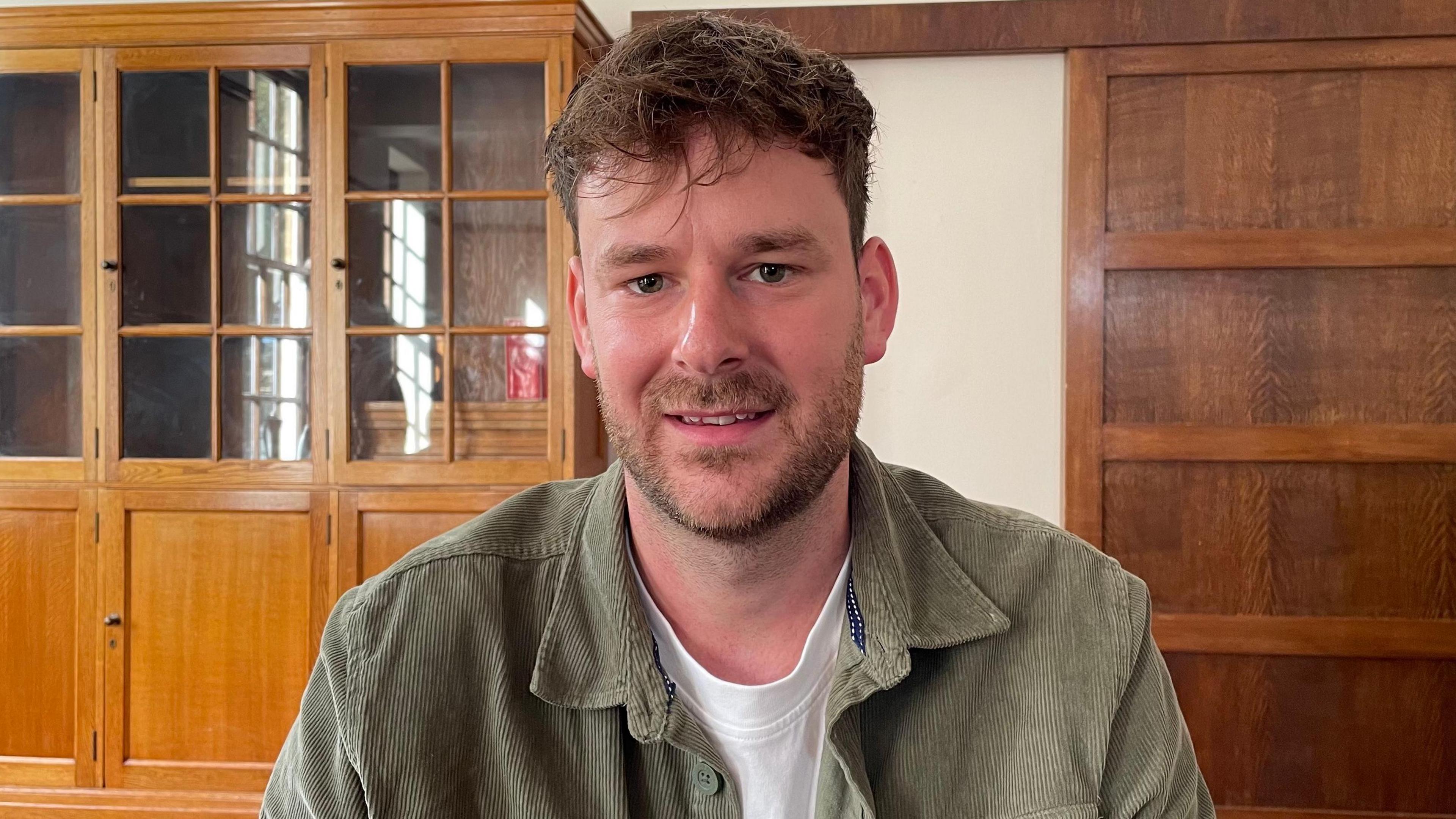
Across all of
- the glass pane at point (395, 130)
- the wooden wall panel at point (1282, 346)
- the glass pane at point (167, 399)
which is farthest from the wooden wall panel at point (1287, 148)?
the glass pane at point (167, 399)

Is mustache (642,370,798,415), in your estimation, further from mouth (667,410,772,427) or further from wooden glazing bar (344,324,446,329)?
wooden glazing bar (344,324,446,329)

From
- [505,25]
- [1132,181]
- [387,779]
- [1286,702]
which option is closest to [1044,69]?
[1132,181]

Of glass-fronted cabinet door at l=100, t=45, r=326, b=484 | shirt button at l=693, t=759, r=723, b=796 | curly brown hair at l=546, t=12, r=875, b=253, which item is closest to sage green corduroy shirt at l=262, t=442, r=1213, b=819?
shirt button at l=693, t=759, r=723, b=796

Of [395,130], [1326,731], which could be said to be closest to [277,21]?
[395,130]

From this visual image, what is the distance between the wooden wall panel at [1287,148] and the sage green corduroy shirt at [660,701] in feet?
6.66

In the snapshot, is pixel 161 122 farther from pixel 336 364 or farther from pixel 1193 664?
pixel 1193 664

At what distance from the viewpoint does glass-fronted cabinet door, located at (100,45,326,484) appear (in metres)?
2.65

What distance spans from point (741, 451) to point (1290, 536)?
2342 mm

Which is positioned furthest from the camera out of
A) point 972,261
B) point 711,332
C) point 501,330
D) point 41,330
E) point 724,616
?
point 972,261

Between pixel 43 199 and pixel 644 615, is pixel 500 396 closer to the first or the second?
pixel 43 199

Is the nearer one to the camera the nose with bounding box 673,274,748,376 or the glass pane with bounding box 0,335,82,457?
the nose with bounding box 673,274,748,376

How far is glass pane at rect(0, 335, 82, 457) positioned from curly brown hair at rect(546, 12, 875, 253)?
2.20 metres

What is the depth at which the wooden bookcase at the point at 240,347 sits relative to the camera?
8.59 feet

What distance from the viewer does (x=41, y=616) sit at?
271 centimetres
